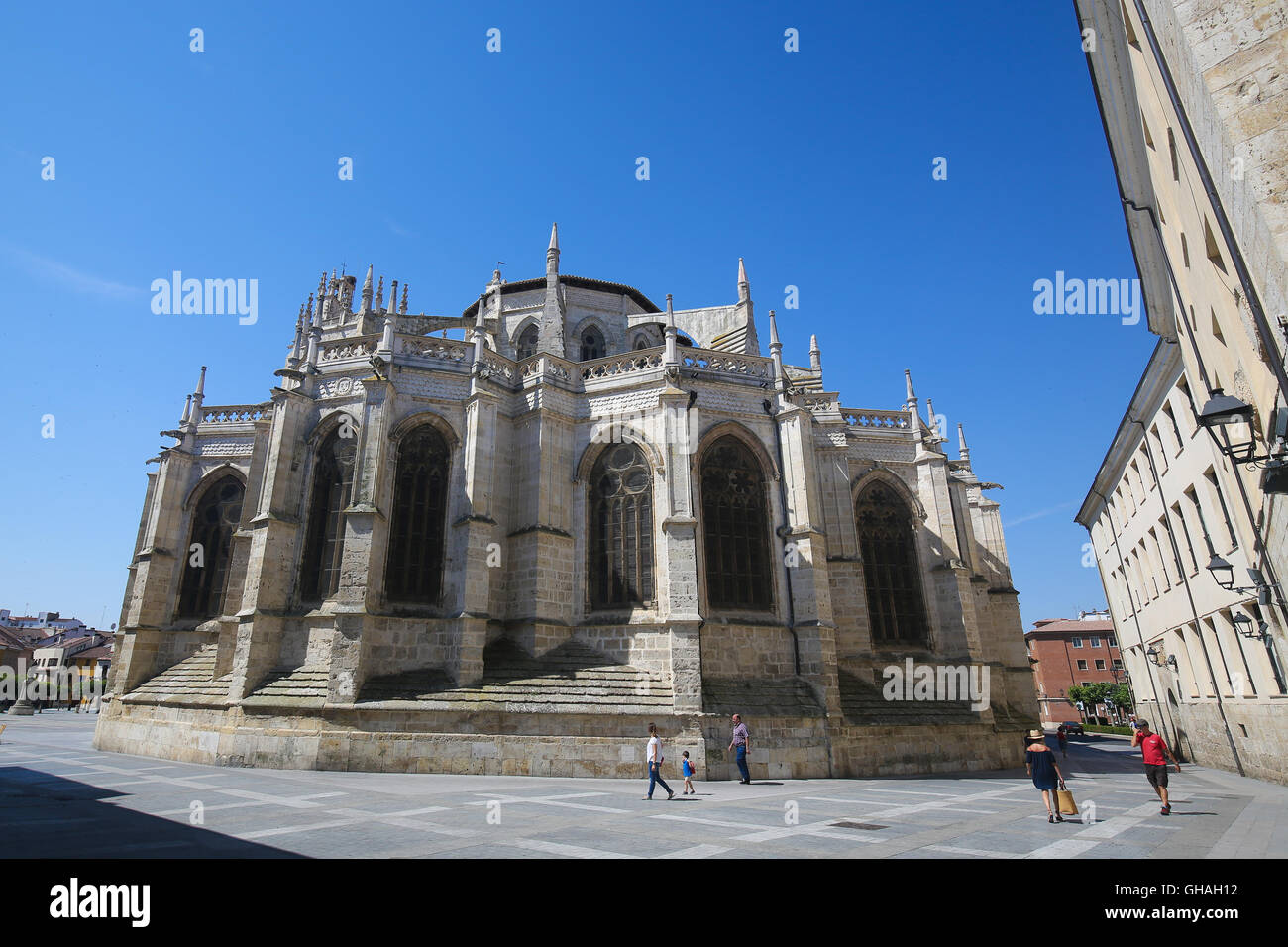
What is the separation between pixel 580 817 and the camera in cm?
878

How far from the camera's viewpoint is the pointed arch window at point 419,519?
17.0 m

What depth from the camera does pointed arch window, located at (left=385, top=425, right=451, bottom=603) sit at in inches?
669

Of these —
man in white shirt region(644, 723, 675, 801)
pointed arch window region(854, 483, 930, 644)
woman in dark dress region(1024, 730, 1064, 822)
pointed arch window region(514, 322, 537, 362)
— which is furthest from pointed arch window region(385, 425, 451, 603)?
woman in dark dress region(1024, 730, 1064, 822)

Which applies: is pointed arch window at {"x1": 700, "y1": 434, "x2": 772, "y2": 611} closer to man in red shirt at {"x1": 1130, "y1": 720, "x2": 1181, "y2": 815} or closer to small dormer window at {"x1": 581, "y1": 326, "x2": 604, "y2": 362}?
man in red shirt at {"x1": 1130, "y1": 720, "x2": 1181, "y2": 815}

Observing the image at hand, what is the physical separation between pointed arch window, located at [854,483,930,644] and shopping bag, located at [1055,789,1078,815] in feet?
36.7

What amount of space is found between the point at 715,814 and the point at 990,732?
42.4 feet

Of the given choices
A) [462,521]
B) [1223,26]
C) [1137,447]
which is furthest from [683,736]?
[1137,447]

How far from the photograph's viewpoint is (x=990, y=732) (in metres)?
18.2

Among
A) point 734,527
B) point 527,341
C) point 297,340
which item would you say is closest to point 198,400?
point 297,340

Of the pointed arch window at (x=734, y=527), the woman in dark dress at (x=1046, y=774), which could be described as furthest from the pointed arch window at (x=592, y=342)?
the woman in dark dress at (x=1046, y=774)

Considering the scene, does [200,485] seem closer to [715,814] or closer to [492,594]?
[492,594]

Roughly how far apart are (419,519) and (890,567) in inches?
604

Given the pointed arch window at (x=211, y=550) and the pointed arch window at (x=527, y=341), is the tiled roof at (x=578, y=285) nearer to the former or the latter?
the pointed arch window at (x=527, y=341)

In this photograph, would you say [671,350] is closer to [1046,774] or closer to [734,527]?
[734,527]
